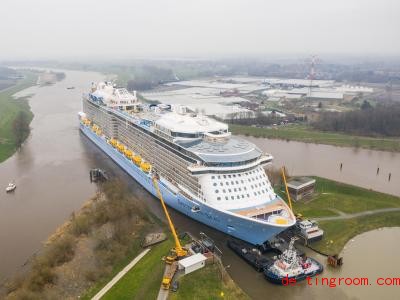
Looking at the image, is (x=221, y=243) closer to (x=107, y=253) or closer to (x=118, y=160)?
(x=107, y=253)

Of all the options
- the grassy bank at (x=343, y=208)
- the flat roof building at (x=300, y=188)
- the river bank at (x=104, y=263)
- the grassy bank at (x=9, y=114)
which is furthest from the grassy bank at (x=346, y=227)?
the grassy bank at (x=9, y=114)

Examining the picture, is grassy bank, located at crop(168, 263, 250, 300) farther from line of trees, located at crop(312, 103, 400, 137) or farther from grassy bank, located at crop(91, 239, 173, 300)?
line of trees, located at crop(312, 103, 400, 137)

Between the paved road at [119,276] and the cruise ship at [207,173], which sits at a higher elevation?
the cruise ship at [207,173]

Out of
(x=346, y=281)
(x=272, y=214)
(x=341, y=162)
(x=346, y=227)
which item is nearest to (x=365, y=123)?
(x=341, y=162)

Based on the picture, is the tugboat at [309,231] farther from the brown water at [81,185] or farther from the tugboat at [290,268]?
the tugboat at [290,268]

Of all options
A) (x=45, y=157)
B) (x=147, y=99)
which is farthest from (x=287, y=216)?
(x=147, y=99)
